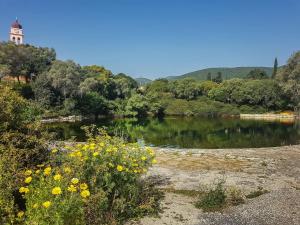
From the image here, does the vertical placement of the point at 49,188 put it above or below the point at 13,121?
below

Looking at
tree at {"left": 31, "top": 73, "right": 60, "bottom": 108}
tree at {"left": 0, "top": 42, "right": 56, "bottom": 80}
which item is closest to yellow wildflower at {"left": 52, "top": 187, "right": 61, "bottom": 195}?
tree at {"left": 31, "top": 73, "right": 60, "bottom": 108}

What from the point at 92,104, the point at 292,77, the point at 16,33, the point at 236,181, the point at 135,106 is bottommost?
the point at 236,181

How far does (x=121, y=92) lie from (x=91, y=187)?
7040cm

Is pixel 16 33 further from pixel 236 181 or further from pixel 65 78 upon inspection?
pixel 236 181

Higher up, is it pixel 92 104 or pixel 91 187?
pixel 92 104

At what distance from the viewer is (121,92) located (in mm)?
76562

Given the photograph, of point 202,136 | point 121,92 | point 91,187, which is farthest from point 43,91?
point 91,187

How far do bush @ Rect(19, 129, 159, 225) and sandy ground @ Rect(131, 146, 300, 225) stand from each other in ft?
2.53

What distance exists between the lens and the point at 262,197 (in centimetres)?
954

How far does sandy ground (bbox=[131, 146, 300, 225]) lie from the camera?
7.91 metres

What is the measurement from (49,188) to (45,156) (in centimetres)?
334

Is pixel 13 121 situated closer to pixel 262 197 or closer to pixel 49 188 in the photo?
pixel 49 188

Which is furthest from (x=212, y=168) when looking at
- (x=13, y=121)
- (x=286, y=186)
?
(x=13, y=121)

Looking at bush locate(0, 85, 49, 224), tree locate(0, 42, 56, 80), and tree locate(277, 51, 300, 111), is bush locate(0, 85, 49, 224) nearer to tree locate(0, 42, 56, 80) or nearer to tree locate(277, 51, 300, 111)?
tree locate(0, 42, 56, 80)
